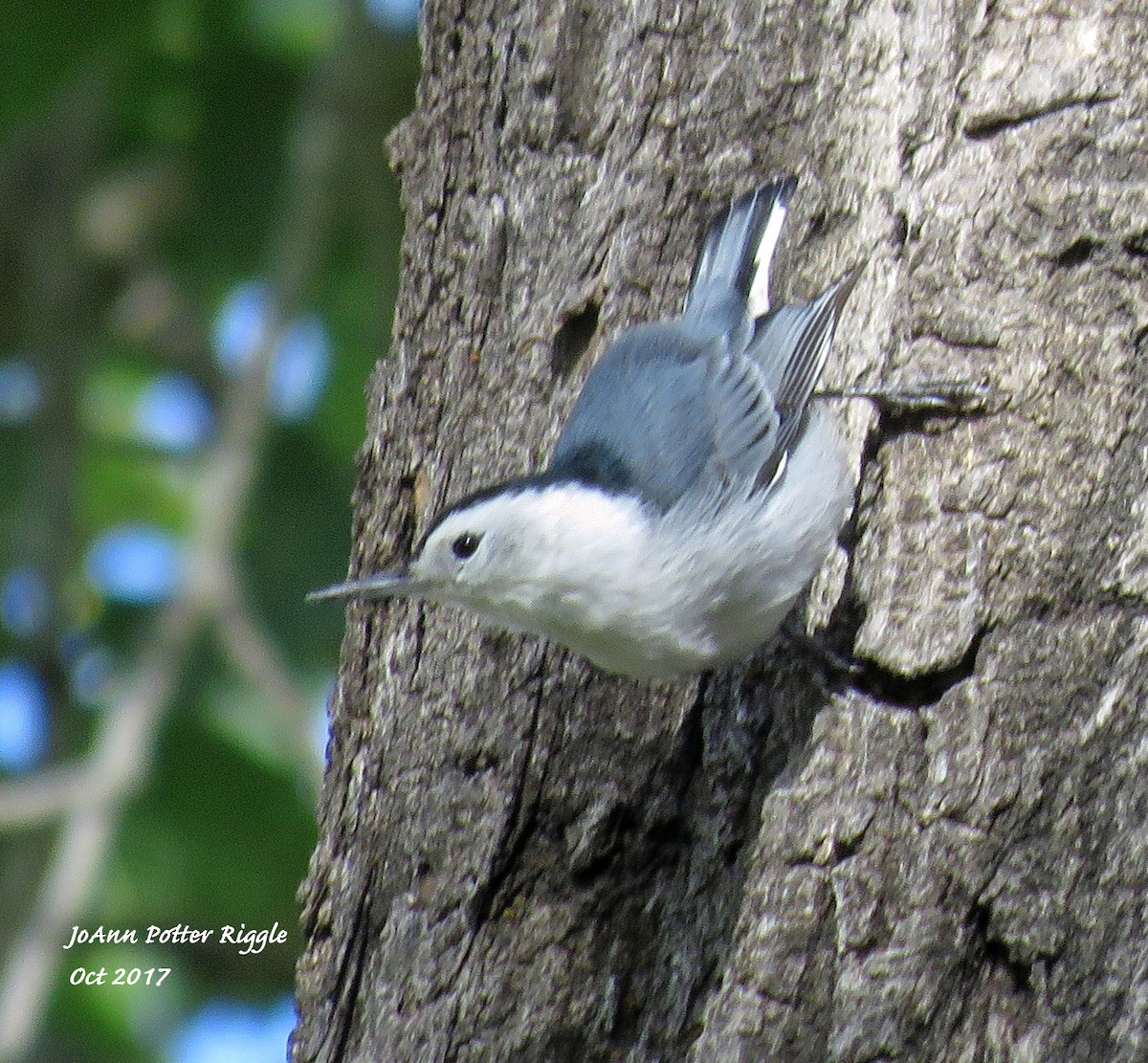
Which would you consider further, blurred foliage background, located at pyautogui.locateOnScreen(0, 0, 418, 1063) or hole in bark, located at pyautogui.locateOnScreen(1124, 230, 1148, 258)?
blurred foliage background, located at pyautogui.locateOnScreen(0, 0, 418, 1063)

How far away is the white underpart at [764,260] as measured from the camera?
92.7 inches

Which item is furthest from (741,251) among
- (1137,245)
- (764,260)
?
(1137,245)

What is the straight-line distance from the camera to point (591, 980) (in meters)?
2.16

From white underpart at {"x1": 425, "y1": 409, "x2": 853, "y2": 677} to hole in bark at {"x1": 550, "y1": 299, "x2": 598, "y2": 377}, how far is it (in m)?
0.31

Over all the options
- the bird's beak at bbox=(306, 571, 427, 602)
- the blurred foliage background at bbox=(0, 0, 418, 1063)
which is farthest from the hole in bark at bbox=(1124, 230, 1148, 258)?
the blurred foliage background at bbox=(0, 0, 418, 1063)

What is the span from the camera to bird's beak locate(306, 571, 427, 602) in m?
2.20

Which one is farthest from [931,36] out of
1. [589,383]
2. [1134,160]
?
[589,383]

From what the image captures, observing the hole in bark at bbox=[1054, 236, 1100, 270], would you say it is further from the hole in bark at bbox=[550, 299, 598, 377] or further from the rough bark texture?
the hole in bark at bbox=[550, 299, 598, 377]

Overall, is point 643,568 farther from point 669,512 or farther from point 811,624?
point 811,624

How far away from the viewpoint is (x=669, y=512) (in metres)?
2.26

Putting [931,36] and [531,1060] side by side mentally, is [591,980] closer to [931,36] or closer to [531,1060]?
[531,1060]

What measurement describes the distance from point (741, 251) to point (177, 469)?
2413 millimetres

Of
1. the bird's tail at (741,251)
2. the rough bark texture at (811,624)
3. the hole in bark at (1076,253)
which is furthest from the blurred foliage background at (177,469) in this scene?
the hole in bark at (1076,253)

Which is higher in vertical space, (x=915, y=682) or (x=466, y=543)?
(x=466, y=543)
